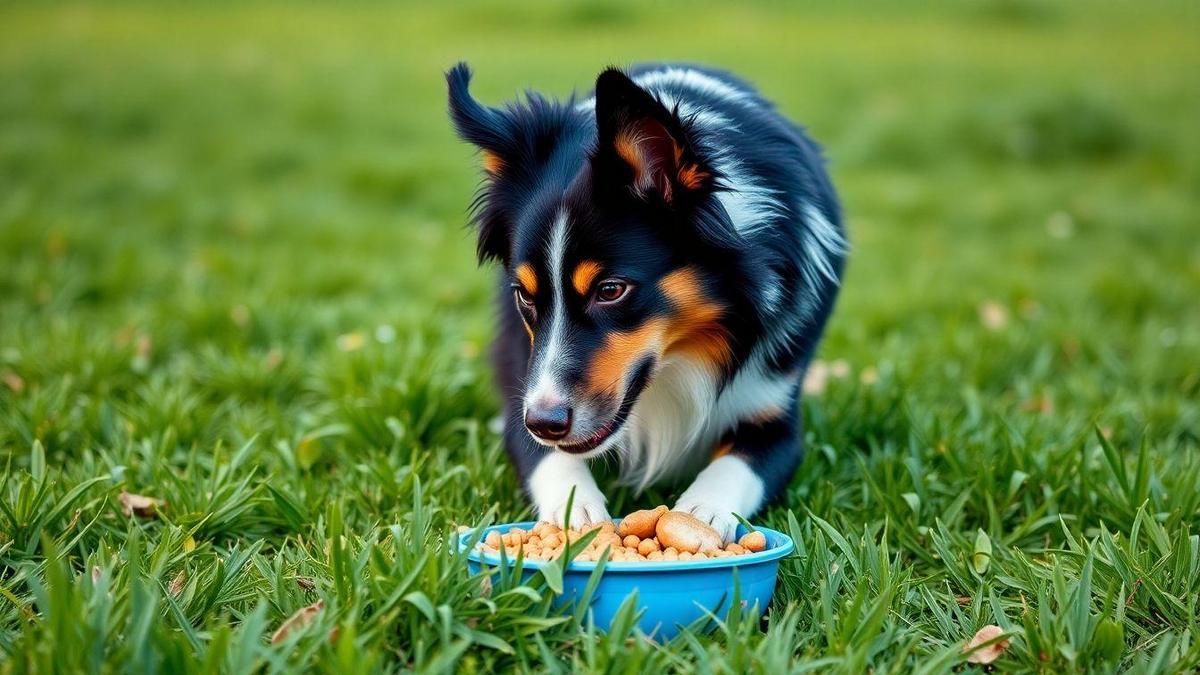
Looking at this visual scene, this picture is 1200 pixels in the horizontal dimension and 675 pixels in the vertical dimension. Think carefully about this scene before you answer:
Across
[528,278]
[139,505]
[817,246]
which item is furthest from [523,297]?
[139,505]

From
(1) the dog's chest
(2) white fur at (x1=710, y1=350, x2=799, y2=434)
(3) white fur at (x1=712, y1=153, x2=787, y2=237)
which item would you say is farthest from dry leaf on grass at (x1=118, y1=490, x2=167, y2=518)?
(3) white fur at (x1=712, y1=153, x2=787, y2=237)

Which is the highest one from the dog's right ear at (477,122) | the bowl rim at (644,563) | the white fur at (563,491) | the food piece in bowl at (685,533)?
the dog's right ear at (477,122)

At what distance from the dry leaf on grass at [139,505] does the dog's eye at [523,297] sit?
1.21m

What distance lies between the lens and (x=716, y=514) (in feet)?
9.06

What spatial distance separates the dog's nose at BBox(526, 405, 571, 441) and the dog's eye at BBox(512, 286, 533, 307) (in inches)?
14.9

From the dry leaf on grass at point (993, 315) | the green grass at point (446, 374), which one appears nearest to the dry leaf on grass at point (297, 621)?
the green grass at point (446, 374)

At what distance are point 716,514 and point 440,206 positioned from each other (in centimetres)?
651

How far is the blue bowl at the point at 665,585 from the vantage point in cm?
230

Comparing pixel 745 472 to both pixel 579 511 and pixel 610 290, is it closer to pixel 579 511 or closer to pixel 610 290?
pixel 579 511

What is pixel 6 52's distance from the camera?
1166cm

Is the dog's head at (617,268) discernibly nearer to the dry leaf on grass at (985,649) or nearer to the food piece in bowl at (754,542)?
the food piece in bowl at (754,542)

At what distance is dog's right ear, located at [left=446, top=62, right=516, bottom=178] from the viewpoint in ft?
10.0

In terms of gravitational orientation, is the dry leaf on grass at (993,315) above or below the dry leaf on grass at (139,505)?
below

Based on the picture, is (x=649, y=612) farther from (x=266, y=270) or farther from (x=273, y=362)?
(x=266, y=270)
